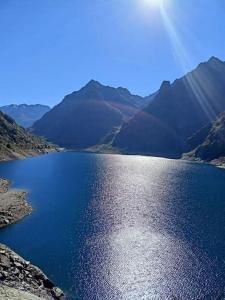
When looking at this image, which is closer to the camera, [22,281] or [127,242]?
[22,281]

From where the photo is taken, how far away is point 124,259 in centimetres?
8450

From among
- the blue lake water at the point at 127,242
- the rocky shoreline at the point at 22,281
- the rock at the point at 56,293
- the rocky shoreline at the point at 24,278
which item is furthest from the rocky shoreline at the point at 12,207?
the rock at the point at 56,293

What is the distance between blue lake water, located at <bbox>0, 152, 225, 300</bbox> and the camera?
72.2m

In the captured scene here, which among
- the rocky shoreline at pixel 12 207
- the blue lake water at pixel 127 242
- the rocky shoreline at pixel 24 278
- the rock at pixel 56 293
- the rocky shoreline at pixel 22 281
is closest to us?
the rocky shoreline at pixel 22 281

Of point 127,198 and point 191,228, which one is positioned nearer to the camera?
point 191,228

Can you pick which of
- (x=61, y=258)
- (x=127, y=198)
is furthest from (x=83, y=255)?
(x=127, y=198)

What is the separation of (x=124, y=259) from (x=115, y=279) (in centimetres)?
1049

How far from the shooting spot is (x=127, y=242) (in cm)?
9606

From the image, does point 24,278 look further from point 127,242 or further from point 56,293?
point 127,242

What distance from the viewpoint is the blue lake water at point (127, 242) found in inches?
2842

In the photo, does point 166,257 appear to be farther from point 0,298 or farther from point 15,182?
point 15,182

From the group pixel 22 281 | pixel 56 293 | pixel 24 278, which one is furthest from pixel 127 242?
pixel 22 281

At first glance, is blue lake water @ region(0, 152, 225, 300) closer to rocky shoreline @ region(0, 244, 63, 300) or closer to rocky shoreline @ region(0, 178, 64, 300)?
rocky shoreline @ region(0, 244, 63, 300)

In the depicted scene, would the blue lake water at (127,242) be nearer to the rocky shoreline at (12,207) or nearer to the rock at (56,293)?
the rock at (56,293)
